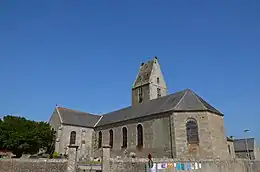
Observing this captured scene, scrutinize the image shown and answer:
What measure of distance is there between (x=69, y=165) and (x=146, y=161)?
5.86 metres

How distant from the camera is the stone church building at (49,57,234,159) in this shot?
80.8ft

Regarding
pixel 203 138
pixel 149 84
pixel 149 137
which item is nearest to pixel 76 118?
pixel 149 84

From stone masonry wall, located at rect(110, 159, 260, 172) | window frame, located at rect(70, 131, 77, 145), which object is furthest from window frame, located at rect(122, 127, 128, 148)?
stone masonry wall, located at rect(110, 159, 260, 172)

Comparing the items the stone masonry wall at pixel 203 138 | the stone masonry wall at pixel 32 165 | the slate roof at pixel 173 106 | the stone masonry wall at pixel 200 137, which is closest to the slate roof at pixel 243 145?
the slate roof at pixel 173 106

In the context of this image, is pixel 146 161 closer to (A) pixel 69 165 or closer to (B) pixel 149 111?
(A) pixel 69 165

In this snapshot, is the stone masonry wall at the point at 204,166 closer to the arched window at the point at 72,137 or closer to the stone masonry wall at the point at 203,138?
the stone masonry wall at the point at 203,138

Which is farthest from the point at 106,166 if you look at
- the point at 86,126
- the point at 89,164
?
the point at 86,126

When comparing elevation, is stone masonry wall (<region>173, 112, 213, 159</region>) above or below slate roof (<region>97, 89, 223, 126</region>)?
below

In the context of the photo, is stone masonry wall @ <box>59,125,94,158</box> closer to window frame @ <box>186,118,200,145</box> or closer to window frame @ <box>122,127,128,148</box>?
window frame @ <box>122,127,128,148</box>

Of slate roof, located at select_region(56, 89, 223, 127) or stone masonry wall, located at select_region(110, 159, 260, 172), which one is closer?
stone masonry wall, located at select_region(110, 159, 260, 172)

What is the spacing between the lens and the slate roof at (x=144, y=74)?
39556mm

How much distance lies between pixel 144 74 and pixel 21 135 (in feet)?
70.8

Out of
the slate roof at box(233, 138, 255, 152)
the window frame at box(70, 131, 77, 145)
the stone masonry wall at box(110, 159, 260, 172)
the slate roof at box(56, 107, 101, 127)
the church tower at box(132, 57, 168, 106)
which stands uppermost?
the church tower at box(132, 57, 168, 106)

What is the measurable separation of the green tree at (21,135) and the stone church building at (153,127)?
299 cm
